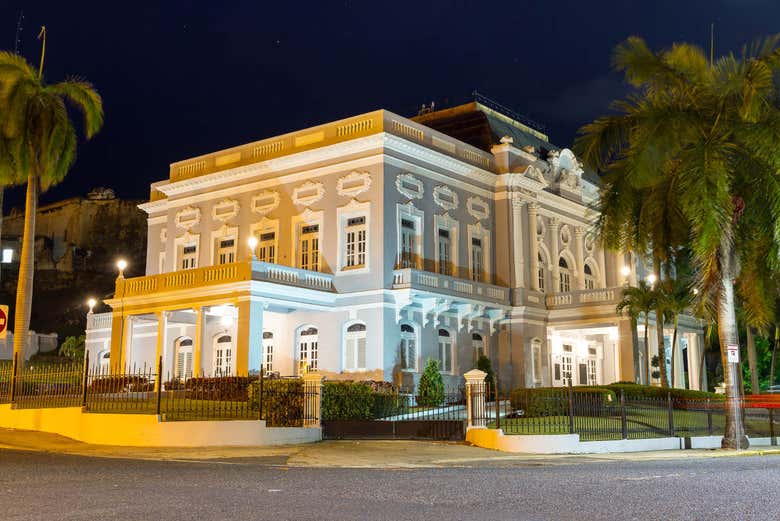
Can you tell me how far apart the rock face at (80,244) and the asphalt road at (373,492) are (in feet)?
242

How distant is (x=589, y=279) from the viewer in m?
43.9

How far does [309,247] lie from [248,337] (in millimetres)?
6214

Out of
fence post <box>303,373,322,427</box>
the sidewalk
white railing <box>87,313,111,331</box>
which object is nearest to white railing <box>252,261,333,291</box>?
fence post <box>303,373,322,427</box>

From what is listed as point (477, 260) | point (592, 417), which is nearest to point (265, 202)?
point (477, 260)

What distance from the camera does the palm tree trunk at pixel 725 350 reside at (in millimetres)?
20828

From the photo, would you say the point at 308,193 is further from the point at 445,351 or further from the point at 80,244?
the point at 80,244

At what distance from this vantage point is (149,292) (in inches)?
1267

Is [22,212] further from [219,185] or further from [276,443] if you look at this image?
[276,443]

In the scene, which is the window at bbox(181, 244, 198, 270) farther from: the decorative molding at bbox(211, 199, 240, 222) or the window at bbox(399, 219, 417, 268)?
the window at bbox(399, 219, 417, 268)

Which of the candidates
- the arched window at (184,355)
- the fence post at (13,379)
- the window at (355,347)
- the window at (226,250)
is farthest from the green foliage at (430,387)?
the fence post at (13,379)

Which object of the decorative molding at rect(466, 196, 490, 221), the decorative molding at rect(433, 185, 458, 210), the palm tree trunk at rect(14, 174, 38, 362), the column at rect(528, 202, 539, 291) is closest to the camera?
the palm tree trunk at rect(14, 174, 38, 362)

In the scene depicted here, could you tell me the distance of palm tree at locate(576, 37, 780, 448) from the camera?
2000 centimetres

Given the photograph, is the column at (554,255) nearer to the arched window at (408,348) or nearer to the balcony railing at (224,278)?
the arched window at (408,348)

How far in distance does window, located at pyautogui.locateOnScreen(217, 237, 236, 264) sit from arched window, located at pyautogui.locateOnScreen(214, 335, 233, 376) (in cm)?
342
